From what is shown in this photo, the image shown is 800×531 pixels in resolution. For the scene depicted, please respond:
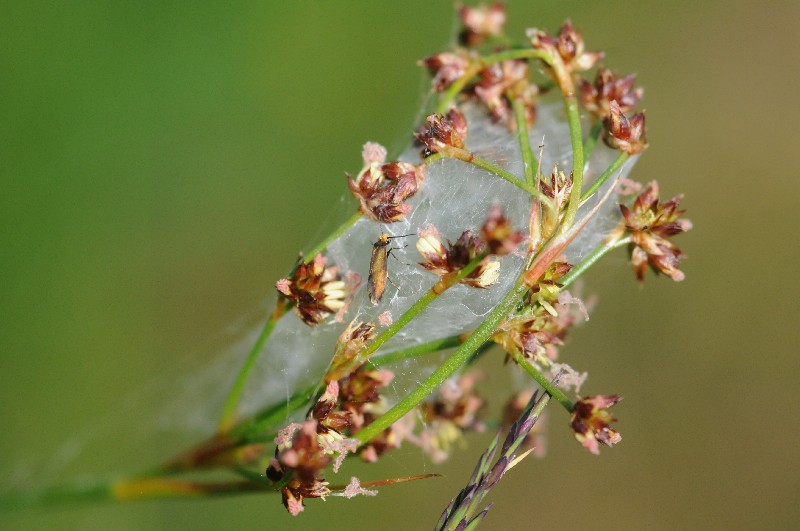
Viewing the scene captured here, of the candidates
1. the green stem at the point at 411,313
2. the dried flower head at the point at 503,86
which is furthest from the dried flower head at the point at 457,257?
the dried flower head at the point at 503,86

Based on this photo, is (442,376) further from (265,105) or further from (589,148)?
(265,105)

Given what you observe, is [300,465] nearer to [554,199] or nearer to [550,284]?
[550,284]

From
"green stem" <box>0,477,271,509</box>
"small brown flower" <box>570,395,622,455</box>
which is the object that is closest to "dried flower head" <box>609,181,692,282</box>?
"small brown flower" <box>570,395,622,455</box>

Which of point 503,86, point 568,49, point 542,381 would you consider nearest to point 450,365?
point 542,381

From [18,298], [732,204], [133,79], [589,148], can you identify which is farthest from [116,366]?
[732,204]

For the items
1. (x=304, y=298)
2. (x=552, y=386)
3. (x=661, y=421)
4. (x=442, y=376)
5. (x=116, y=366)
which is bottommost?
(x=661, y=421)

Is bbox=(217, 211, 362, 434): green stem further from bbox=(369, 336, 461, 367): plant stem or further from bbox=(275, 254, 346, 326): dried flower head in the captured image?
bbox=(369, 336, 461, 367): plant stem
